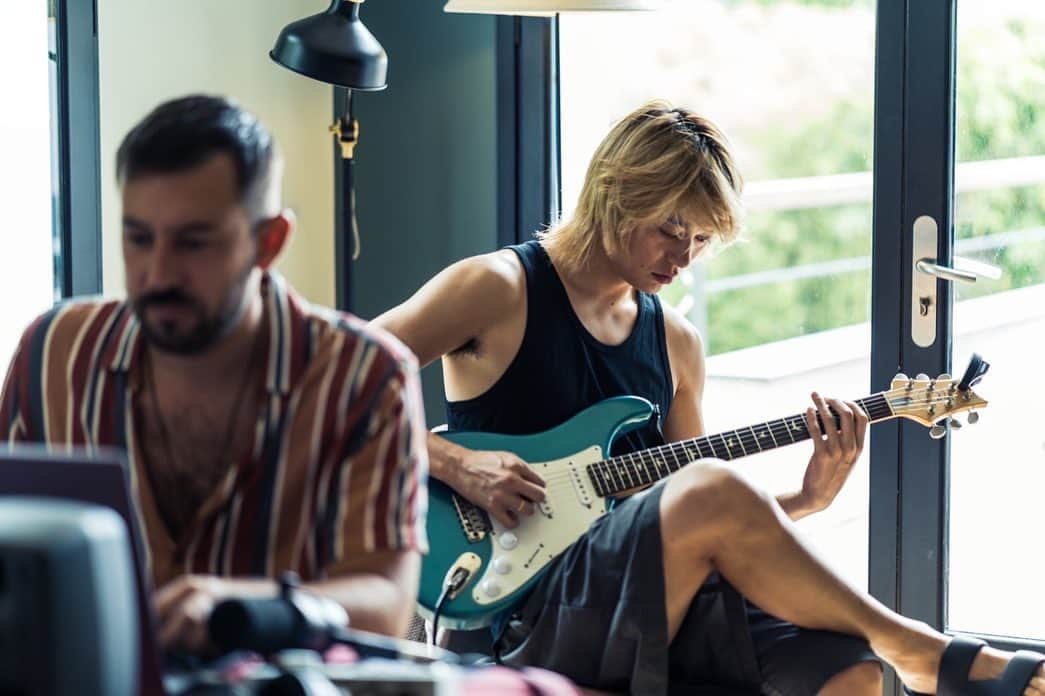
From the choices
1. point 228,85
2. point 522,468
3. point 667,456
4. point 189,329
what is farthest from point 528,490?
point 228,85

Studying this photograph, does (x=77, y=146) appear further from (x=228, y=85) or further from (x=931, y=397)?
(x=931, y=397)

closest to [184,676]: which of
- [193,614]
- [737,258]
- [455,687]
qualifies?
[193,614]

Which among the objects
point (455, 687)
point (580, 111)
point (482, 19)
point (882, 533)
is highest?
point (482, 19)

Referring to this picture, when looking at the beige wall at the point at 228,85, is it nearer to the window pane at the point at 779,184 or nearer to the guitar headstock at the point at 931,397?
the window pane at the point at 779,184

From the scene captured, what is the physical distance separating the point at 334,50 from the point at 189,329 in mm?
1299

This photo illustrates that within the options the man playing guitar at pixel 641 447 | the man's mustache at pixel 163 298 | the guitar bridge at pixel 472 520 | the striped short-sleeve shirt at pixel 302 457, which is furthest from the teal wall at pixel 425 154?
the man's mustache at pixel 163 298

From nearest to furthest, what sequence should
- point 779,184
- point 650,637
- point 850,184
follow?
point 650,637 < point 850,184 < point 779,184

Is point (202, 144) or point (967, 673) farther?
point (967, 673)

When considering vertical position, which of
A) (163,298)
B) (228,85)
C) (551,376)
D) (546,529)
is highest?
(228,85)

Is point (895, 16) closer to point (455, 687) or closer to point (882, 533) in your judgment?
point (882, 533)

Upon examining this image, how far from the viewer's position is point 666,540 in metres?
2.02

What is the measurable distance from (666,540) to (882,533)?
94 cm

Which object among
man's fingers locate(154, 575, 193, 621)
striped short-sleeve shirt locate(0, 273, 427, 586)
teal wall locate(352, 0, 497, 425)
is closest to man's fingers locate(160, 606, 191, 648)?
man's fingers locate(154, 575, 193, 621)

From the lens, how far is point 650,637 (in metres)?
2.00
